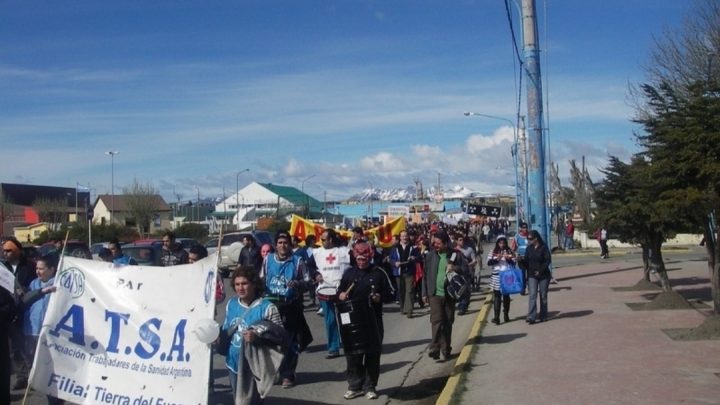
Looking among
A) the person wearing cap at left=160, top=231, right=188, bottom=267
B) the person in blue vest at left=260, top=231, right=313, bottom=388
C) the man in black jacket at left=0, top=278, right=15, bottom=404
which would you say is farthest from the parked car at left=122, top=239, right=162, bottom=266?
the man in black jacket at left=0, top=278, right=15, bottom=404

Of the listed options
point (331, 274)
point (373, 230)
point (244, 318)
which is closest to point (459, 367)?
point (331, 274)

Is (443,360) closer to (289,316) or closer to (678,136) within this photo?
(289,316)

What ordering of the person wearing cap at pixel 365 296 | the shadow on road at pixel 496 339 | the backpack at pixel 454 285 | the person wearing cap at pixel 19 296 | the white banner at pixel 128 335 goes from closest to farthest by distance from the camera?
the white banner at pixel 128 335, the person wearing cap at pixel 19 296, the person wearing cap at pixel 365 296, the backpack at pixel 454 285, the shadow on road at pixel 496 339

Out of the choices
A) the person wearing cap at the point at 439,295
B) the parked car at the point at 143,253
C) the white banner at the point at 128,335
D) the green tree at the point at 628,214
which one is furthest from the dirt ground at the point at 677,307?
the parked car at the point at 143,253

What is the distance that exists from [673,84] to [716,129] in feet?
35.9

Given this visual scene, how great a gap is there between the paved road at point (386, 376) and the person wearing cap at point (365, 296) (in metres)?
0.17

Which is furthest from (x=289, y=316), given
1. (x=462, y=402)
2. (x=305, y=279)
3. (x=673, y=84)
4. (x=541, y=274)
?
(x=673, y=84)

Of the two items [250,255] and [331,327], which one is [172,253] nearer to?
[250,255]

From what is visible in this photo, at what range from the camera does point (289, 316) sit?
10.2 meters

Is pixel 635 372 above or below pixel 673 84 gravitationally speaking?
below

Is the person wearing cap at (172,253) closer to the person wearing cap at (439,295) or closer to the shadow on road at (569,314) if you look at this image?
the person wearing cap at (439,295)

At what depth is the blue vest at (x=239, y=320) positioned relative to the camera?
6.59 meters

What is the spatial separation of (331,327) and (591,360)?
350cm

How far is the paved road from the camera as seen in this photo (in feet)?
29.5
